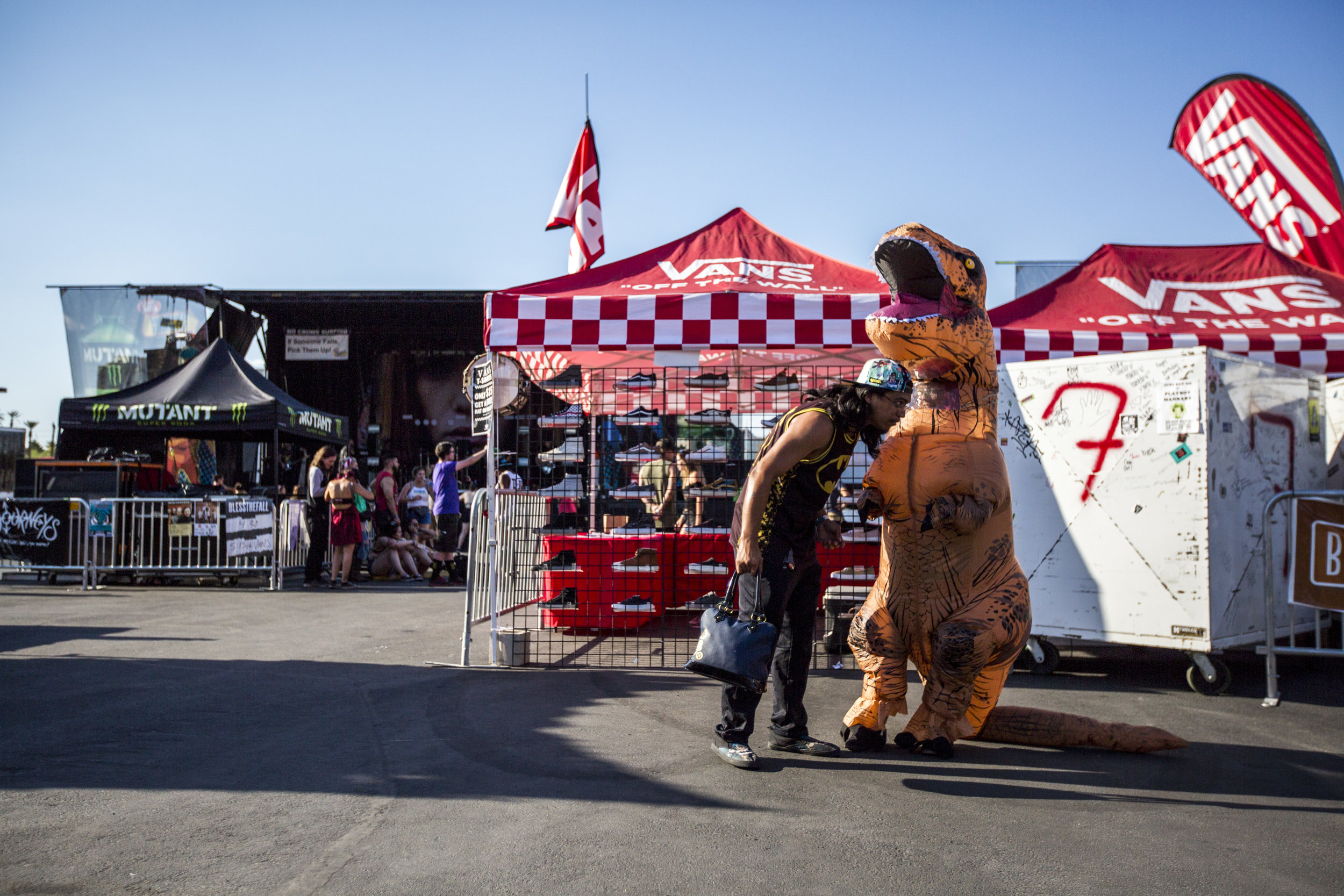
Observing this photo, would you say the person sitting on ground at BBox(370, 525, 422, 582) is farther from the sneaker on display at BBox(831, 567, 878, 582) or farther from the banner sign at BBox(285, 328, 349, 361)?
the banner sign at BBox(285, 328, 349, 361)

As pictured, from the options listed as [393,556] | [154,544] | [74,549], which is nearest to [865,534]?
[393,556]

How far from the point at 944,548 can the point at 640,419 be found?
522 centimetres

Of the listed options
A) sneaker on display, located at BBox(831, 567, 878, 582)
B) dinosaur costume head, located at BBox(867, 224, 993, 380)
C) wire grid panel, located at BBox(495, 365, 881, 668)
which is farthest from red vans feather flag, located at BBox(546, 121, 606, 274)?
dinosaur costume head, located at BBox(867, 224, 993, 380)

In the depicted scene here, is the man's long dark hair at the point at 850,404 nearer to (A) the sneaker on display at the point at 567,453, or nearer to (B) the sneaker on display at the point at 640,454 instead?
(A) the sneaker on display at the point at 567,453

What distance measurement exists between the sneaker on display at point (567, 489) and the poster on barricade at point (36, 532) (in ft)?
25.9

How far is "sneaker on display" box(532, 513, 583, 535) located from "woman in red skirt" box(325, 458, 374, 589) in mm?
4346

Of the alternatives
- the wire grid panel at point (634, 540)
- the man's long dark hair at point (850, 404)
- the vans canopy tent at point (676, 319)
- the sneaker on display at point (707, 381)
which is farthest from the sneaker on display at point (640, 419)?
the man's long dark hair at point (850, 404)

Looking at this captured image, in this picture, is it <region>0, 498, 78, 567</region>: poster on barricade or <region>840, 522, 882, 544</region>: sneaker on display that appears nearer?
<region>840, 522, 882, 544</region>: sneaker on display

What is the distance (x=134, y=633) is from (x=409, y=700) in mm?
3637

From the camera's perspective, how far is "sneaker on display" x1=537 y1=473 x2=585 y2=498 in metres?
6.82

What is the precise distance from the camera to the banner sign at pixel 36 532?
11438 millimetres

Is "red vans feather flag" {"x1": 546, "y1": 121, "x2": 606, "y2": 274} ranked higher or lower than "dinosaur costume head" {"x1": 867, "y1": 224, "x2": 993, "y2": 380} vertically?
higher

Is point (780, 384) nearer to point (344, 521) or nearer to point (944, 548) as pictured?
point (944, 548)

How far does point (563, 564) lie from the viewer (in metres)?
7.02
